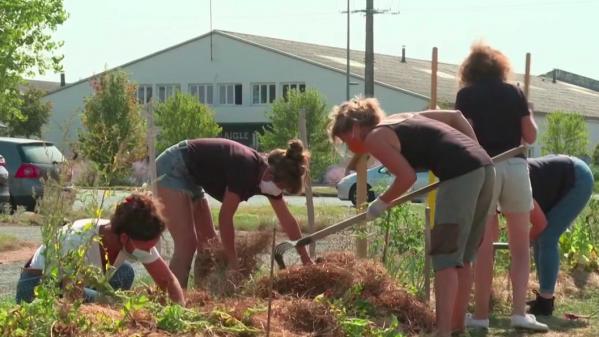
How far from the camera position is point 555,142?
4503 cm

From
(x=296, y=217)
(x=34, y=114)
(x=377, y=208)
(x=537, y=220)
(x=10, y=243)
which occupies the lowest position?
(x=34, y=114)

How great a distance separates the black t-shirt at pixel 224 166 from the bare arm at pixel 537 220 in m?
1.71

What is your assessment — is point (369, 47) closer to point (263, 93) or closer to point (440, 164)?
point (263, 93)

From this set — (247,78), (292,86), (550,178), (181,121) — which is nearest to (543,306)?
(550,178)

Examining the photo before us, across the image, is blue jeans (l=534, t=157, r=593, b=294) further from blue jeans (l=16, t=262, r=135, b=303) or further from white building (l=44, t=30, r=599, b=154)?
white building (l=44, t=30, r=599, b=154)

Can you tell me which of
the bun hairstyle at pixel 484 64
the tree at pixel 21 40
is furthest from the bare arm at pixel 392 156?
the tree at pixel 21 40

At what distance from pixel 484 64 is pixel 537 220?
4.04 feet

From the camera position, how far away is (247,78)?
54.3 m

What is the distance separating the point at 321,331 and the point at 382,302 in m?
0.85

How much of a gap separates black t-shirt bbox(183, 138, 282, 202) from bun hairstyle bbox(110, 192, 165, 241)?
150 cm

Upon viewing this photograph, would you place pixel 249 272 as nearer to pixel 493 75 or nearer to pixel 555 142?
pixel 493 75

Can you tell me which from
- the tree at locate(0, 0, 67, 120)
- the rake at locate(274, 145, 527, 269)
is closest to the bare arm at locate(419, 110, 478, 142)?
the rake at locate(274, 145, 527, 269)

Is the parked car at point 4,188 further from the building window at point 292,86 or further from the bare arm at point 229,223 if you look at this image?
the building window at point 292,86

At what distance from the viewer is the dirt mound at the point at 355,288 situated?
5.71 meters
